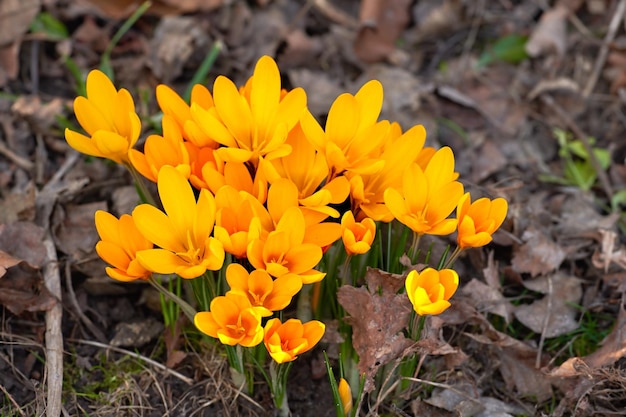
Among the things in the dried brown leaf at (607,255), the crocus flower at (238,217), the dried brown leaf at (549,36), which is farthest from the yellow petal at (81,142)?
the dried brown leaf at (549,36)

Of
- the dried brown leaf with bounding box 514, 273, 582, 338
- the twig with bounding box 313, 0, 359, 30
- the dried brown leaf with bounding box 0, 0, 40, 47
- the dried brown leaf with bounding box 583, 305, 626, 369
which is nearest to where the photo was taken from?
the dried brown leaf with bounding box 583, 305, 626, 369

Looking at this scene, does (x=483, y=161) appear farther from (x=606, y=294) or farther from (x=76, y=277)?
(x=76, y=277)

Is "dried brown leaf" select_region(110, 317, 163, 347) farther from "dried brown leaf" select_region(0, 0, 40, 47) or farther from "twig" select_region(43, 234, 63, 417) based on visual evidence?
"dried brown leaf" select_region(0, 0, 40, 47)

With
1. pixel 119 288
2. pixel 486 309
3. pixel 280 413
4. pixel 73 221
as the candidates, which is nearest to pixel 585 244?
pixel 486 309

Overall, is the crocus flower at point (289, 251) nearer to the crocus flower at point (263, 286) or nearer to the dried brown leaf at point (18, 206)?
the crocus flower at point (263, 286)

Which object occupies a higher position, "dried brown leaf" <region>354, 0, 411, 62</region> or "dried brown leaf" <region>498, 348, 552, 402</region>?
"dried brown leaf" <region>354, 0, 411, 62</region>

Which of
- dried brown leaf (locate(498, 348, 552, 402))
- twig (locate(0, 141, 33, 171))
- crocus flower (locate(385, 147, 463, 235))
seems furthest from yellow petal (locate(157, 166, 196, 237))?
twig (locate(0, 141, 33, 171))

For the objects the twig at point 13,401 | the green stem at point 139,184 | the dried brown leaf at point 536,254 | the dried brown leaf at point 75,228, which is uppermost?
the green stem at point 139,184

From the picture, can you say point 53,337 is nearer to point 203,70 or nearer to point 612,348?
point 203,70
